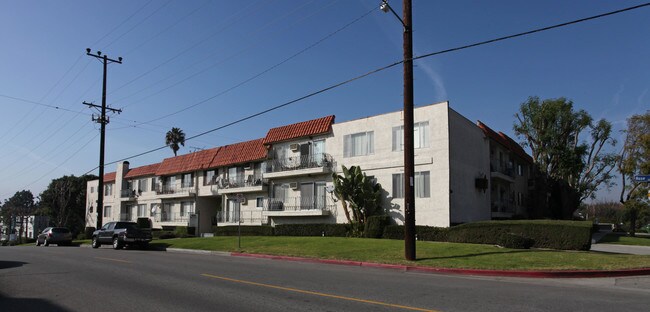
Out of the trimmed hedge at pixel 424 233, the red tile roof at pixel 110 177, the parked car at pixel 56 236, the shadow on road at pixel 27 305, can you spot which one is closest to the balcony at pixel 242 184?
the parked car at pixel 56 236

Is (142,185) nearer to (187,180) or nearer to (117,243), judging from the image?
Result: (187,180)

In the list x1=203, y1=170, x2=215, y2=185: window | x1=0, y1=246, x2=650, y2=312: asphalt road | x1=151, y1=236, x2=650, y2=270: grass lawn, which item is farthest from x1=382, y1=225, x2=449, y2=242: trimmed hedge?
x1=203, y1=170, x2=215, y2=185: window

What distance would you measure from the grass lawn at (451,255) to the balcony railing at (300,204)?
6.49 metres

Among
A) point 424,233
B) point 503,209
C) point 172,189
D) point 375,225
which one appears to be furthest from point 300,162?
point 172,189

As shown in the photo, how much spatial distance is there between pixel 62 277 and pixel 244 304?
7366 mm

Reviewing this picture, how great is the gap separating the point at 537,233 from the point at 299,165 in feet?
56.1

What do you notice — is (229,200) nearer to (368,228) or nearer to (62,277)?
(368,228)

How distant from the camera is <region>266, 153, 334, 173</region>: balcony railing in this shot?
3250 centimetres

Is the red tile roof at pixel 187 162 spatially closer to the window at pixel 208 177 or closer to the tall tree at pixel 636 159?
the window at pixel 208 177

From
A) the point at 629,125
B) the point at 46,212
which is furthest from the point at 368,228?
the point at 46,212

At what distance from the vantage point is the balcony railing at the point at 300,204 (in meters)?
32.4

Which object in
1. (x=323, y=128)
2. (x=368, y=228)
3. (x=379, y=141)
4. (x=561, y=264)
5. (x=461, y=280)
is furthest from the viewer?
(x=323, y=128)

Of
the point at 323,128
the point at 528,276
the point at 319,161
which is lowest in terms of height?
the point at 528,276

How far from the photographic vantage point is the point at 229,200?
41.8 metres
